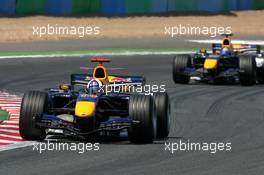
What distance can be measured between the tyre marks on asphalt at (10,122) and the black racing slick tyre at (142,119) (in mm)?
1891

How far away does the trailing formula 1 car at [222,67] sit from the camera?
25.1m

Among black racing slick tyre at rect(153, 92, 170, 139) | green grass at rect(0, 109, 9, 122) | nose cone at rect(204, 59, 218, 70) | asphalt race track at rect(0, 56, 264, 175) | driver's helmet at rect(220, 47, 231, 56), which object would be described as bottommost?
asphalt race track at rect(0, 56, 264, 175)

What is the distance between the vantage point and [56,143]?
49.3ft

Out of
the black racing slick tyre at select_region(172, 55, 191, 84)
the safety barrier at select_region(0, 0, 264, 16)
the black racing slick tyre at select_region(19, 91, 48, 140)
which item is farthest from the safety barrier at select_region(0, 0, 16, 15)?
the black racing slick tyre at select_region(19, 91, 48, 140)

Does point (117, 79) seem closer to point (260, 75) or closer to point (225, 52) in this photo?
point (225, 52)

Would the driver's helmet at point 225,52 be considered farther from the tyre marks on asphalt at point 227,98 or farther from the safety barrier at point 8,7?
the safety barrier at point 8,7

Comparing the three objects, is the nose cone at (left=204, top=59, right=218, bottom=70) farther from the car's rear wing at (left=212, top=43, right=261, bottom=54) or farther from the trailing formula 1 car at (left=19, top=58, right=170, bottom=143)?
the trailing formula 1 car at (left=19, top=58, right=170, bottom=143)

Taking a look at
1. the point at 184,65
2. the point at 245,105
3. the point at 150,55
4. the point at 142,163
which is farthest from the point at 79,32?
the point at 142,163

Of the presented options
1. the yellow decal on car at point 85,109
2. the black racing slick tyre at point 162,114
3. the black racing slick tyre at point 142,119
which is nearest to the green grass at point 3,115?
the yellow decal on car at point 85,109

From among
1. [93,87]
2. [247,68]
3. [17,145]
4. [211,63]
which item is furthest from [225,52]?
[17,145]

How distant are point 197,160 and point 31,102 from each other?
3051 millimetres

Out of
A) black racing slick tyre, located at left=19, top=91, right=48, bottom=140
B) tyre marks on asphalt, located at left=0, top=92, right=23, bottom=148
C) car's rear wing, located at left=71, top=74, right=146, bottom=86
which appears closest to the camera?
black racing slick tyre, located at left=19, top=91, right=48, bottom=140

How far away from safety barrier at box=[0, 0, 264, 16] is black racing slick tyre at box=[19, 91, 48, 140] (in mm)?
31725

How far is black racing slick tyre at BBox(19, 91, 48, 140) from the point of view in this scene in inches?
595
